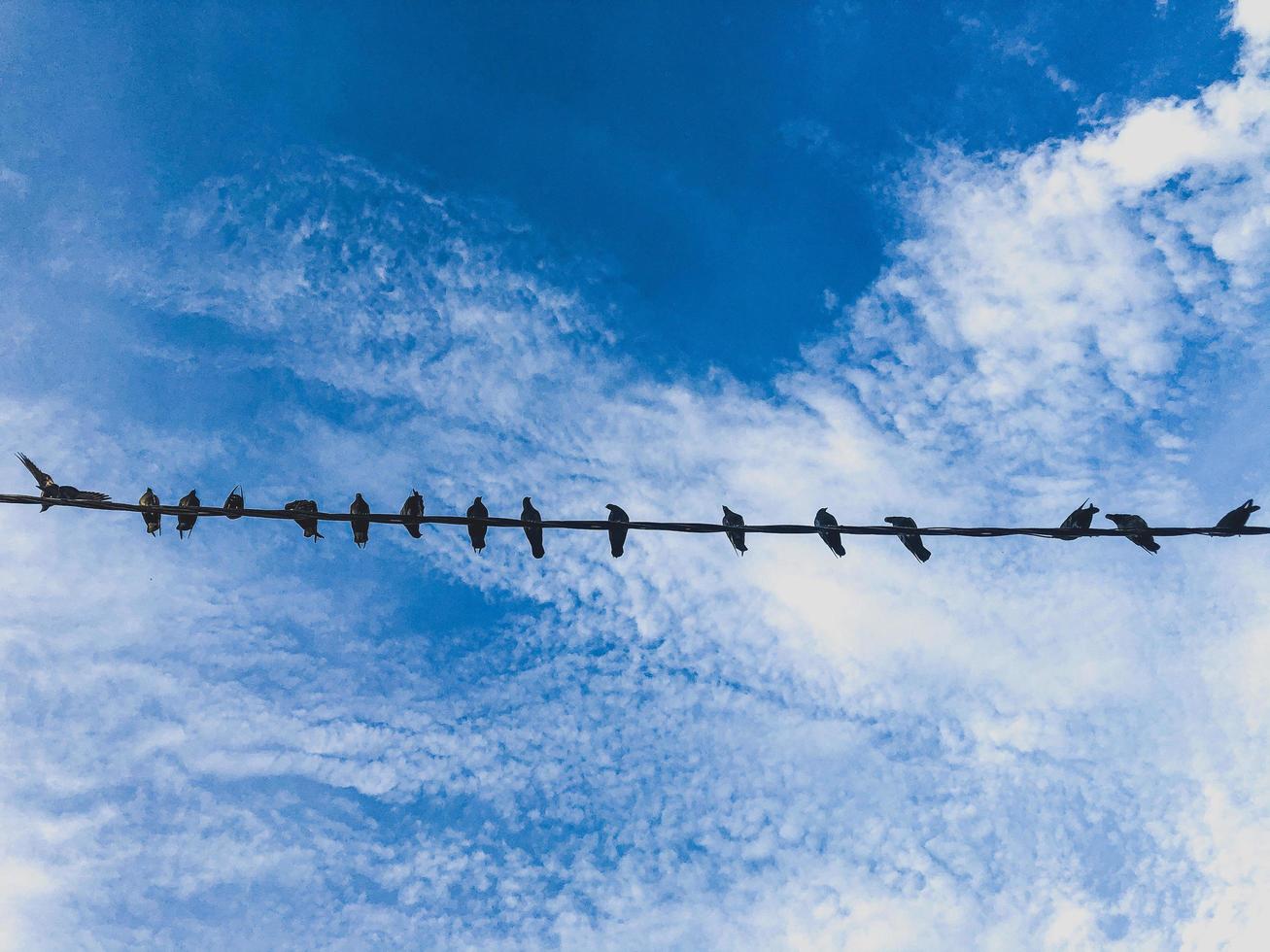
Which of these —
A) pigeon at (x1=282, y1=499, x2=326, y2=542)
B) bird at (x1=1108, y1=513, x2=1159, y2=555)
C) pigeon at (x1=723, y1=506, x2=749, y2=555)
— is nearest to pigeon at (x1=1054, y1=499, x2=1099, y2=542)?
bird at (x1=1108, y1=513, x2=1159, y2=555)

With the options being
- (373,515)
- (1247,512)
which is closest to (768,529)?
(373,515)

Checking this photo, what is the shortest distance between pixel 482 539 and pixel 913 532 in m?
5.59

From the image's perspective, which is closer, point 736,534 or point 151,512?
point 151,512

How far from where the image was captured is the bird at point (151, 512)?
30.8ft

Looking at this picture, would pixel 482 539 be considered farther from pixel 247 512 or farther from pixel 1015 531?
pixel 1015 531

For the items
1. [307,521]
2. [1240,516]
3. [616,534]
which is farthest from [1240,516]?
[307,521]

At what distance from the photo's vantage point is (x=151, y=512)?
9.45 meters

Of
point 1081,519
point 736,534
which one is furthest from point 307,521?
point 1081,519

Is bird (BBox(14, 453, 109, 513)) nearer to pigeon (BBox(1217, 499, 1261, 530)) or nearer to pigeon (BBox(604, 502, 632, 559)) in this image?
pigeon (BBox(604, 502, 632, 559))

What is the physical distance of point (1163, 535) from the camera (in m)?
10.7

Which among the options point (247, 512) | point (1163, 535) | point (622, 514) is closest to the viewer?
point (247, 512)

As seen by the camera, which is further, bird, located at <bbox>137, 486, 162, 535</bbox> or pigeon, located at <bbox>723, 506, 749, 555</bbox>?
pigeon, located at <bbox>723, 506, 749, 555</bbox>

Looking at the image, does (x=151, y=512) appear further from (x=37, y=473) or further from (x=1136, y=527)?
(x=1136, y=527)

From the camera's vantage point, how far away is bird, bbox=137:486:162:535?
9.38 metres
